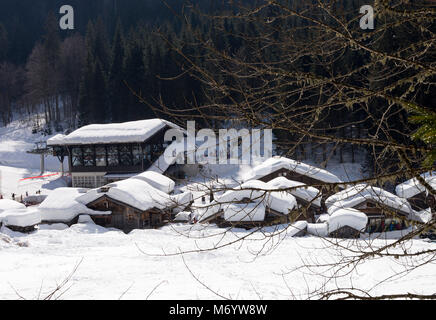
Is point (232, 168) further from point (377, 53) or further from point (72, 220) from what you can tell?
point (377, 53)

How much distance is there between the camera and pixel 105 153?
1312 inches

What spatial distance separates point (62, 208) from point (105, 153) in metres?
11.4

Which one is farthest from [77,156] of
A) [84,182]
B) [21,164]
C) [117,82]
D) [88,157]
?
[117,82]

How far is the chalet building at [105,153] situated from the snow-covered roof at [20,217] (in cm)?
1173

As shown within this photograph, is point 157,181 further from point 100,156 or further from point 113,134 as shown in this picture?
point 100,156

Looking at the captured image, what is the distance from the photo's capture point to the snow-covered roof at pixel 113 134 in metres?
31.4

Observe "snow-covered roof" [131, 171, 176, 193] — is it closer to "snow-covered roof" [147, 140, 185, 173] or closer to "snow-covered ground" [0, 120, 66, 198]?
"snow-covered roof" [147, 140, 185, 173]

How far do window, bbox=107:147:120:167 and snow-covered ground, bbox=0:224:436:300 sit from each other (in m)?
16.0

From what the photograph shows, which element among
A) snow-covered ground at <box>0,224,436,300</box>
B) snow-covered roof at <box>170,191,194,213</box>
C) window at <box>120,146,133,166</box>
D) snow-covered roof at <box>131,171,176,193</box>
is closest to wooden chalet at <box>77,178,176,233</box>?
snow-covered roof at <box>170,191,194,213</box>

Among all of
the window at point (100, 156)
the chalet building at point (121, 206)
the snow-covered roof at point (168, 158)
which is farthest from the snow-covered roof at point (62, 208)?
the window at point (100, 156)

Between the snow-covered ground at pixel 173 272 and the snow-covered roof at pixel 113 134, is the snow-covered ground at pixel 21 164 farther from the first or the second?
the snow-covered ground at pixel 173 272

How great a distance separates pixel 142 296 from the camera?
874cm

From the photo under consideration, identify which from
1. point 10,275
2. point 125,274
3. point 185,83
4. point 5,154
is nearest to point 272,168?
point 125,274
